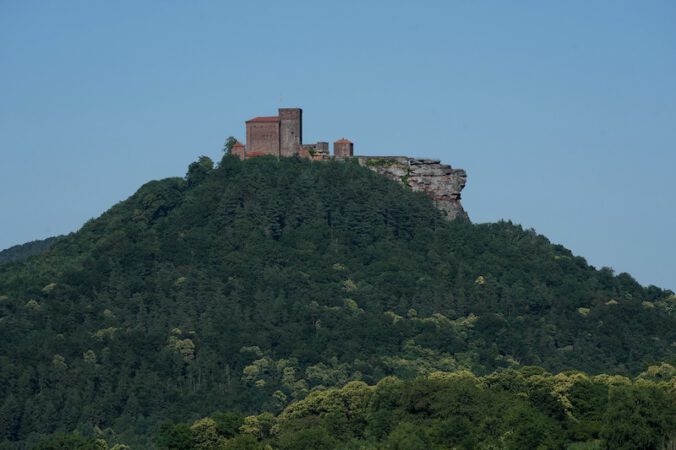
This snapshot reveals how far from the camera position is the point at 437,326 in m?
161

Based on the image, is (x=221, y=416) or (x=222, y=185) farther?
(x=222, y=185)

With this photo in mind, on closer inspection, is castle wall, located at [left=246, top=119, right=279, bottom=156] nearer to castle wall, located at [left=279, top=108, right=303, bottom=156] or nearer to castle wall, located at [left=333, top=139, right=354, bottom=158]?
castle wall, located at [left=279, top=108, right=303, bottom=156]

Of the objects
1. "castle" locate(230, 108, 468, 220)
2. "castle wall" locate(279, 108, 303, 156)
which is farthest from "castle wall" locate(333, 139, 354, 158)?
"castle wall" locate(279, 108, 303, 156)

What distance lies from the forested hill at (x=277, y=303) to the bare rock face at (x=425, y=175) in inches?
60.9

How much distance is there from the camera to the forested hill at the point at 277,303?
15125 cm

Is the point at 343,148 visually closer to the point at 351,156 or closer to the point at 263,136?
the point at 351,156

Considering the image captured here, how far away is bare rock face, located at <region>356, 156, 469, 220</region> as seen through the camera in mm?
175250

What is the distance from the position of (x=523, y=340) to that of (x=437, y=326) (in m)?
5.80

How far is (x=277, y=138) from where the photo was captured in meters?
172

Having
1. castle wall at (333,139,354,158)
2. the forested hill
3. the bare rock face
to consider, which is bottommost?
the forested hill

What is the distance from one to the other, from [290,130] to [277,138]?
3.58 ft

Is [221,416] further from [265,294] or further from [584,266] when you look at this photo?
[584,266]

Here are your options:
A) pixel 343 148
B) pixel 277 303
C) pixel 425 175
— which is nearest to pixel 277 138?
pixel 343 148

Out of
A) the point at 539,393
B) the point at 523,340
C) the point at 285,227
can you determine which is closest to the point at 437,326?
the point at 523,340
